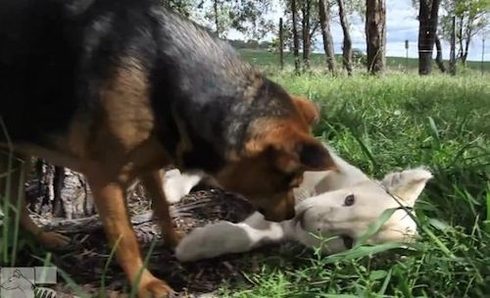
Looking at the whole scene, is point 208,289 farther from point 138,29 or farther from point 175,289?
point 138,29

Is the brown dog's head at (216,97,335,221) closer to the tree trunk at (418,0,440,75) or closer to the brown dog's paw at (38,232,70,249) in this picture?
the brown dog's paw at (38,232,70,249)

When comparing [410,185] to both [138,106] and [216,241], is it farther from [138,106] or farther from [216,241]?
[138,106]

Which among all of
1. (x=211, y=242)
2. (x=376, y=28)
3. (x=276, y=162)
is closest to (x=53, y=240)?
(x=211, y=242)

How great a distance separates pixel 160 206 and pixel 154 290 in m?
0.76

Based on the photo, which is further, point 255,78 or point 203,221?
point 203,221

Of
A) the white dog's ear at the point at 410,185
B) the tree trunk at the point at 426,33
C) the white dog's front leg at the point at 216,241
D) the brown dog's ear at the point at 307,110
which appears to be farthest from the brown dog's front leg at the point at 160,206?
the tree trunk at the point at 426,33

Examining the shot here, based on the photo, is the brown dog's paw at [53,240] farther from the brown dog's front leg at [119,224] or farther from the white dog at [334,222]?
the white dog at [334,222]

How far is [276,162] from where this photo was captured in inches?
121

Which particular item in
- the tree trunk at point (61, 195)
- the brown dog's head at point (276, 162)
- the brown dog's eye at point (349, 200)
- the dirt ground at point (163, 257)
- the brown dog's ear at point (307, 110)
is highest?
the brown dog's ear at point (307, 110)

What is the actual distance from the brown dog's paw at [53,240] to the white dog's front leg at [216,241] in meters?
0.59

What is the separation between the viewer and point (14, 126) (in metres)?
3.42

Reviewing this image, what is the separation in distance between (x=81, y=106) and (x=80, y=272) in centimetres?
74

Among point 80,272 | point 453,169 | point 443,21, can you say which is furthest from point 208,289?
point 443,21

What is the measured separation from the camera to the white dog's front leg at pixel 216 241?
3346 mm
